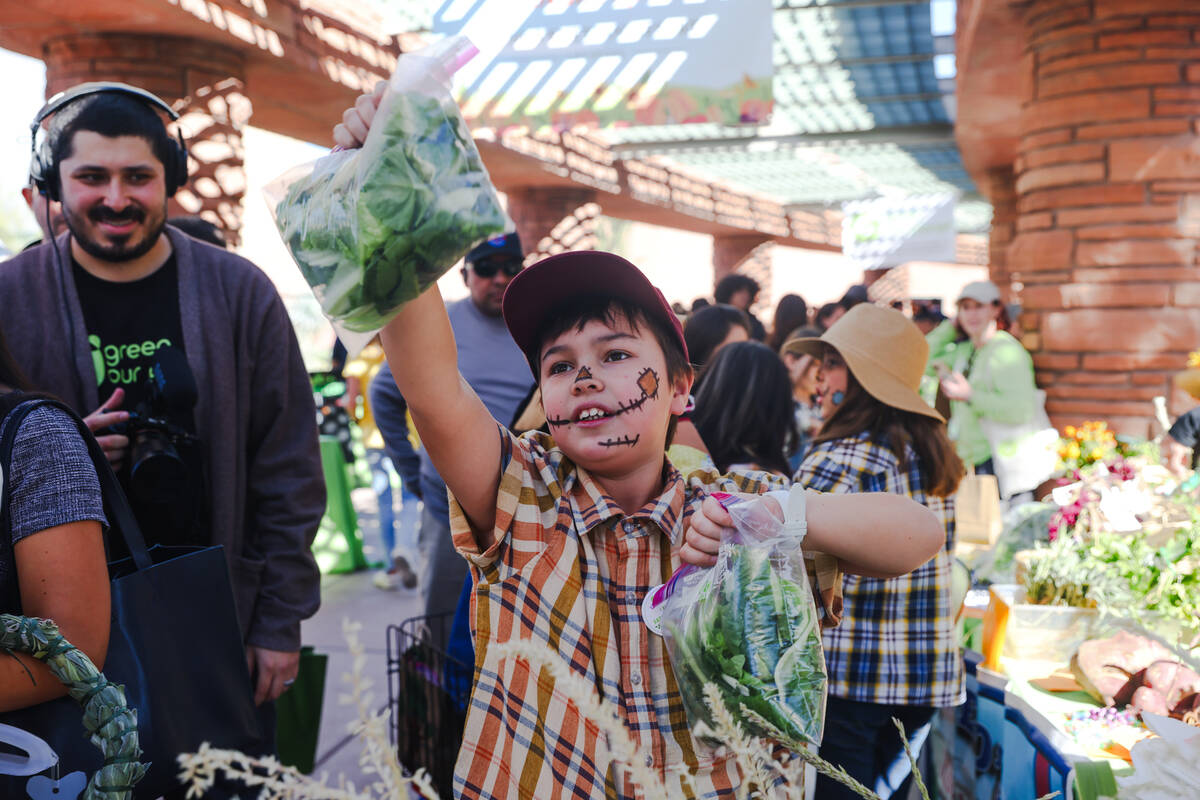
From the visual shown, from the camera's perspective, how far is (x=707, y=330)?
→ 3738 mm

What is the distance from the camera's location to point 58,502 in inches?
53.2

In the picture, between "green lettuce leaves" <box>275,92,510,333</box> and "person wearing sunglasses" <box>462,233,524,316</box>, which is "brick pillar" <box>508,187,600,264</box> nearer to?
"person wearing sunglasses" <box>462,233,524,316</box>

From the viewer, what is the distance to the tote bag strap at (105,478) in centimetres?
138

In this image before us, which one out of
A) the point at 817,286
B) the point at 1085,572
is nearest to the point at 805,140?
the point at 1085,572

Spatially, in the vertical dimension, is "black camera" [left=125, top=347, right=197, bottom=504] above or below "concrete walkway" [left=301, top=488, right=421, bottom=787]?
above

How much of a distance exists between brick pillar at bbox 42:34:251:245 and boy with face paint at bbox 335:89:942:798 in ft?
16.2

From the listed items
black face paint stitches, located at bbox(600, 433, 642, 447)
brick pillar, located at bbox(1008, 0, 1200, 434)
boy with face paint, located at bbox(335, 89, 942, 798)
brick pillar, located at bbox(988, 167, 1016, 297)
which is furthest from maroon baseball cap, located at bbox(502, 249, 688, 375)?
brick pillar, located at bbox(988, 167, 1016, 297)

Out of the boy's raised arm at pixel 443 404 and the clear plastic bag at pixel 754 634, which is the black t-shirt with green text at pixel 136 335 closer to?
the boy's raised arm at pixel 443 404

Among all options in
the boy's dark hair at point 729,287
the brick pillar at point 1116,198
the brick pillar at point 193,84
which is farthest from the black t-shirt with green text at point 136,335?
the brick pillar at point 1116,198

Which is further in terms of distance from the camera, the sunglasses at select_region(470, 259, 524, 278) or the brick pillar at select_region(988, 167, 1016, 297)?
the brick pillar at select_region(988, 167, 1016, 297)

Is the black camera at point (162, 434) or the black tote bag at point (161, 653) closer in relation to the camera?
the black tote bag at point (161, 653)

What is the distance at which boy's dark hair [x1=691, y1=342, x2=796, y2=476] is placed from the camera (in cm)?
287

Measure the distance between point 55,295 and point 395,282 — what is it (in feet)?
4.79

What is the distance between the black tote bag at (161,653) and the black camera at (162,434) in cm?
22
